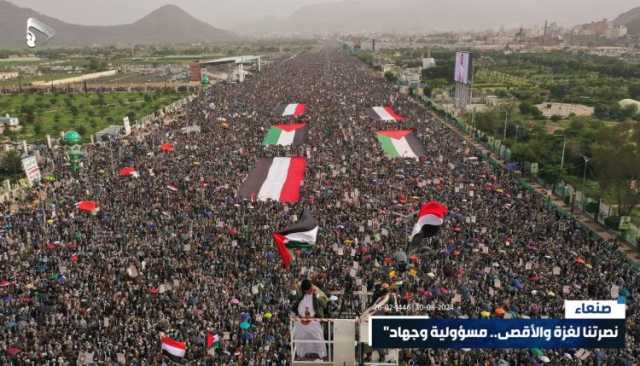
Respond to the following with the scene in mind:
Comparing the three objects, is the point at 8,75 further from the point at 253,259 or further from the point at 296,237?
the point at 296,237

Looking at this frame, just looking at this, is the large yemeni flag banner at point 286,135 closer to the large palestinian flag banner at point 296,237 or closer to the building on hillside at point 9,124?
the large palestinian flag banner at point 296,237

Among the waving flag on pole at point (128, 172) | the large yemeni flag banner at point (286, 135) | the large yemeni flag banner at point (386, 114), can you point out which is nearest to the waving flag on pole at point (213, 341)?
the waving flag on pole at point (128, 172)

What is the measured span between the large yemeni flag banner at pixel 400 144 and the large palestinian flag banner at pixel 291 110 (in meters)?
12.1

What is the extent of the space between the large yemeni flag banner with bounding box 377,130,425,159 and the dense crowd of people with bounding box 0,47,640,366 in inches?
84.1

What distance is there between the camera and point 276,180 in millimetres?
29875

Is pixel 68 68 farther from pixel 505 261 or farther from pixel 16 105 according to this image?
pixel 505 261

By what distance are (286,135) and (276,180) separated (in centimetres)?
1319

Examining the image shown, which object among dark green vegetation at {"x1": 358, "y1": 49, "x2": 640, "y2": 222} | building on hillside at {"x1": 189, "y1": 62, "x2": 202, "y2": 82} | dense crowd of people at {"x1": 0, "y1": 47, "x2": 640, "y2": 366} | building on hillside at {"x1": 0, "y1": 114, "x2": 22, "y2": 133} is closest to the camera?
dense crowd of people at {"x1": 0, "y1": 47, "x2": 640, "y2": 366}

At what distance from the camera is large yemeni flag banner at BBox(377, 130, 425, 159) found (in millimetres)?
35562

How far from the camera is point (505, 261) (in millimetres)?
18719

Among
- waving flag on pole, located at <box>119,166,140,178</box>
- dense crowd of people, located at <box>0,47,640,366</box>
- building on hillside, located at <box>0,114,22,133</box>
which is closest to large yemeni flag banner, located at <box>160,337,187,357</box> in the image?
dense crowd of people, located at <box>0,47,640,366</box>

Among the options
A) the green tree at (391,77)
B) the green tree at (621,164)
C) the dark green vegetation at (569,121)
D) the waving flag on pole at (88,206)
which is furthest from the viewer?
the green tree at (391,77)

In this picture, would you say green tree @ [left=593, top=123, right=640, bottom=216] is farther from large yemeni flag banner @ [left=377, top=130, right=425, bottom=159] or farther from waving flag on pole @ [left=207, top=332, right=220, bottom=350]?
waving flag on pole @ [left=207, top=332, right=220, bottom=350]

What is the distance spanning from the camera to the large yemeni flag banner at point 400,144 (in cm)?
3556
